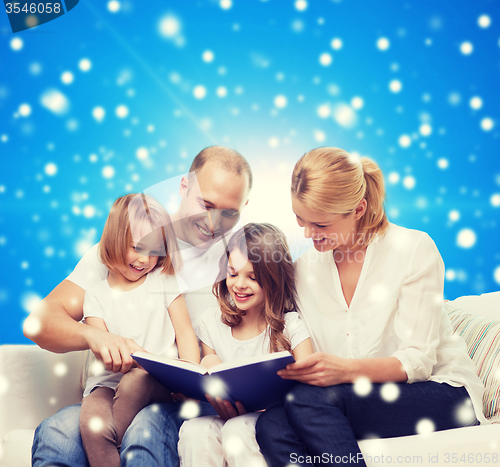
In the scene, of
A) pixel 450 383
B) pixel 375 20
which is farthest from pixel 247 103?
pixel 450 383

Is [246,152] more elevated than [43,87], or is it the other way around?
[43,87]

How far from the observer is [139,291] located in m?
1.31

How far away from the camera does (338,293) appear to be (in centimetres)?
124

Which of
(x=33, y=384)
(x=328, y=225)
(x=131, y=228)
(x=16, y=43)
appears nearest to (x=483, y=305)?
(x=328, y=225)

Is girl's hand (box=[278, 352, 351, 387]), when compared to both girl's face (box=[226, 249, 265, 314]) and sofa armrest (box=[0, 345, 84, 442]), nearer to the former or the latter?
girl's face (box=[226, 249, 265, 314])

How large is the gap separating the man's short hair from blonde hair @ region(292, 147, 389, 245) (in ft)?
0.91

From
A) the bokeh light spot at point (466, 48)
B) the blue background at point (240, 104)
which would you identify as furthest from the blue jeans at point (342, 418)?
the bokeh light spot at point (466, 48)

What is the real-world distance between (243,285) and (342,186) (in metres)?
0.40

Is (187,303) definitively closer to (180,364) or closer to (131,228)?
(131,228)

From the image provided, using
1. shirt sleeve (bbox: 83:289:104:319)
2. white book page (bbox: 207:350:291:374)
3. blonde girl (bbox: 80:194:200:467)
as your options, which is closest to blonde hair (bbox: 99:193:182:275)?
blonde girl (bbox: 80:194:200:467)

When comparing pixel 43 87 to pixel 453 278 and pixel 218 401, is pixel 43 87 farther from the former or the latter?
pixel 453 278

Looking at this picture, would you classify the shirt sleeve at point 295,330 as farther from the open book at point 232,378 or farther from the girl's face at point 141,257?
the girl's face at point 141,257

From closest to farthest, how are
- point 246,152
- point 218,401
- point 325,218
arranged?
point 218,401 < point 325,218 < point 246,152

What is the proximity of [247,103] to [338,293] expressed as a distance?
92 cm
